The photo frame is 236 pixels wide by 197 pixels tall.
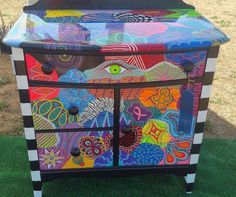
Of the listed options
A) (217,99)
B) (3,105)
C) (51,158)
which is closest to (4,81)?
(3,105)

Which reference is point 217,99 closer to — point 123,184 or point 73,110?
point 123,184

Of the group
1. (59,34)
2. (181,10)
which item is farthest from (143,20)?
(59,34)

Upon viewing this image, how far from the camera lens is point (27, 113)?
71.7 inches

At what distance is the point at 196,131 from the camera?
2012 mm

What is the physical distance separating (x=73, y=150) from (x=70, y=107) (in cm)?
27

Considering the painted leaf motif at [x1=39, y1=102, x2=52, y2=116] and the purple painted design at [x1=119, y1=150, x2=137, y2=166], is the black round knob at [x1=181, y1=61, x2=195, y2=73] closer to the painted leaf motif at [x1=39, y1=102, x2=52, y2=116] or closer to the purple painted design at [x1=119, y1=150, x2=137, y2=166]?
the purple painted design at [x1=119, y1=150, x2=137, y2=166]

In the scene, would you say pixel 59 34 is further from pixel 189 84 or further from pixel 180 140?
pixel 180 140

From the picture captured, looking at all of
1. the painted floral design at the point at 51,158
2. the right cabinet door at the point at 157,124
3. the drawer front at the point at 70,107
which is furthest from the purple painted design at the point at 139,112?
the painted floral design at the point at 51,158

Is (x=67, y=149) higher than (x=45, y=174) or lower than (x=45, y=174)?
higher

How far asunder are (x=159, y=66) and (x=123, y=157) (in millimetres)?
591

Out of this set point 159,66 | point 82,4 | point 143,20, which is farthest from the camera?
point 82,4

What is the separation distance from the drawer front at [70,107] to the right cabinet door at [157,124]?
0.31 ft

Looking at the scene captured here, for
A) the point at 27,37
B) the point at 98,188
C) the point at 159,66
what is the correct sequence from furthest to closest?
1. the point at 98,188
2. the point at 159,66
3. the point at 27,37

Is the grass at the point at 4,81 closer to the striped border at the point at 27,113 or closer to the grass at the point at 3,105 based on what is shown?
the grass at the point at 3,105
